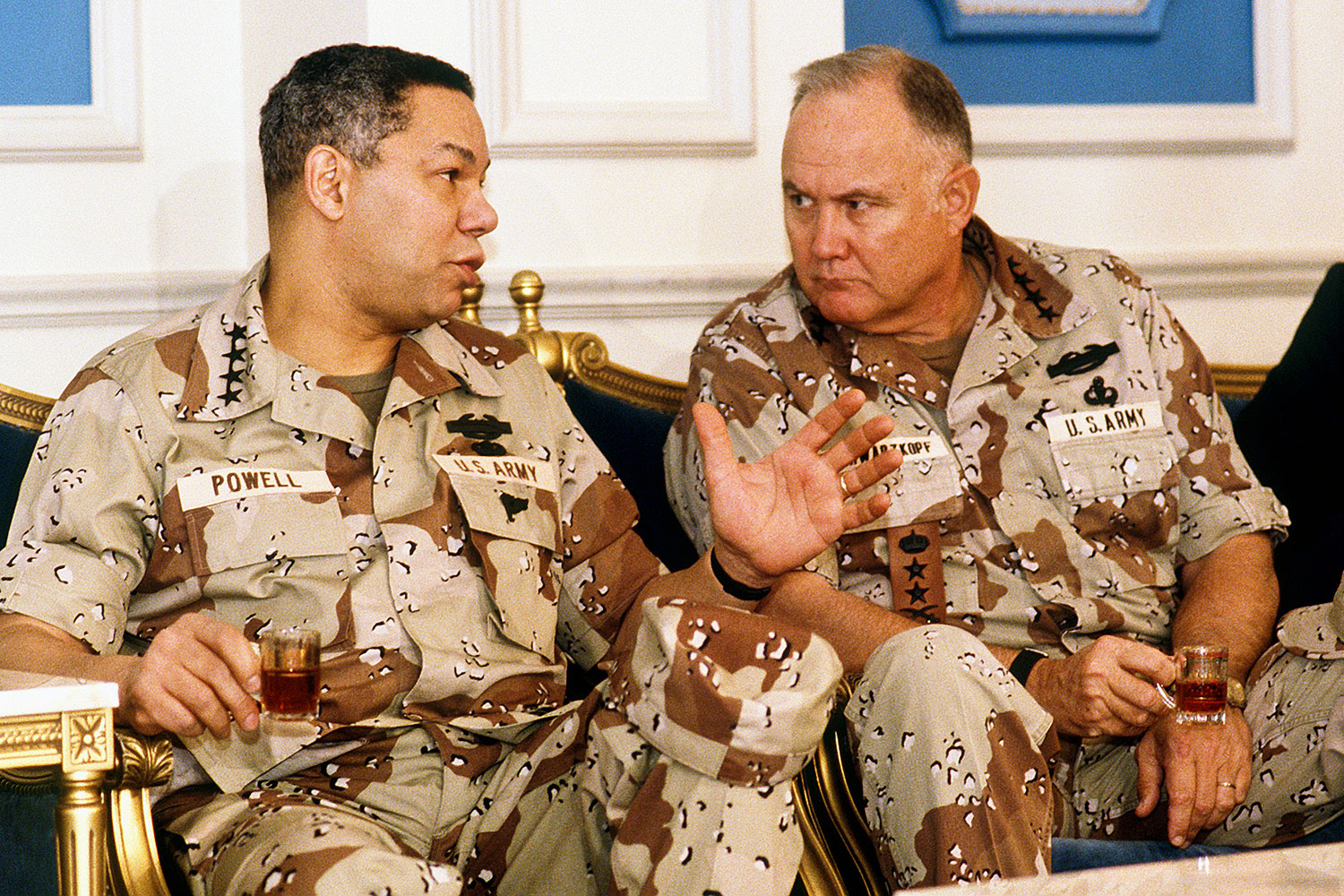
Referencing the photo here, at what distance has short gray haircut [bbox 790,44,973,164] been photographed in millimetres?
2354

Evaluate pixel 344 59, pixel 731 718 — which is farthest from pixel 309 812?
pixel 344 59

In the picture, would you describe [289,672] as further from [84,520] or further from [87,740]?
[84,520]

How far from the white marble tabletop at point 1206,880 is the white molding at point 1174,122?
1748 mm

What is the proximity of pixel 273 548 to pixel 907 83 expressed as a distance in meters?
1.19

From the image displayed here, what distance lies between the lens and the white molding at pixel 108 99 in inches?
97.7

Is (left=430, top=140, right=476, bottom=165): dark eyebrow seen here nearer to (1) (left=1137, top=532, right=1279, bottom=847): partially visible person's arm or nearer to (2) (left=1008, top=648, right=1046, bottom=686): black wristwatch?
(2) (left=1008, top=648, right=1046, bottom=686): black wristwatch

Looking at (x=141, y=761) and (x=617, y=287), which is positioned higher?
(x=617, y=287)

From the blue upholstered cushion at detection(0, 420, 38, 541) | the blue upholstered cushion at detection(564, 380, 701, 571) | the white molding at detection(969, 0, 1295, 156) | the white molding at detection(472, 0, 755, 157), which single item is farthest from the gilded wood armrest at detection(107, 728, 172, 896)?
the white molding at detection(969, 0, 1295, 156)

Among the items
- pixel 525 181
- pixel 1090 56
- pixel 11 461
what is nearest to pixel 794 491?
pixel 525 181

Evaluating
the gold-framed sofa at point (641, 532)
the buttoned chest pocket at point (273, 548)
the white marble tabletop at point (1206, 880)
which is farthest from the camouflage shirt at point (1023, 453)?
the white marble tabletop at point (1206, 880)

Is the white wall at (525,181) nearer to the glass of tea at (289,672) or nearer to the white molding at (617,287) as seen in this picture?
the white molding at (617,287)

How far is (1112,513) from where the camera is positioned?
2.28 meters

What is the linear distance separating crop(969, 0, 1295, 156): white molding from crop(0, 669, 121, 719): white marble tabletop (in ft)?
6.51

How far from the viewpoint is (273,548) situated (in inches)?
74.4
